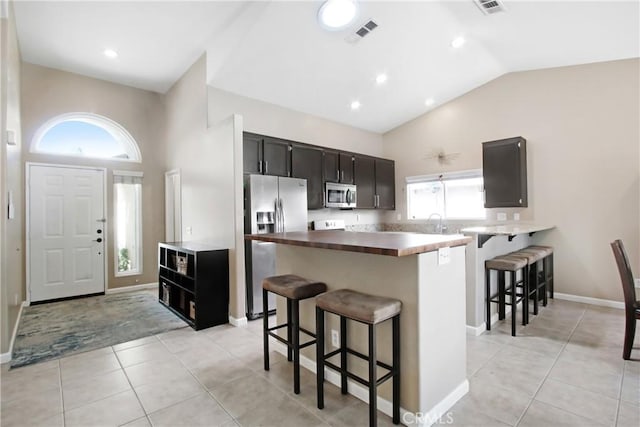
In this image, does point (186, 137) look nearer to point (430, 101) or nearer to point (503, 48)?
point (430, 101)

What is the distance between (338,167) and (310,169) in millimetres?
664

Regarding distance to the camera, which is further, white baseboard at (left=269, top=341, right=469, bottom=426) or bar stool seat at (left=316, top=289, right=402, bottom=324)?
white baseboard at (left=269, top=341, right=469, bottom=426)

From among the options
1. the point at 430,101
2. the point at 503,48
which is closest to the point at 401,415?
the point at 503,48

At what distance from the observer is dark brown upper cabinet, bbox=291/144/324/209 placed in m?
4.63

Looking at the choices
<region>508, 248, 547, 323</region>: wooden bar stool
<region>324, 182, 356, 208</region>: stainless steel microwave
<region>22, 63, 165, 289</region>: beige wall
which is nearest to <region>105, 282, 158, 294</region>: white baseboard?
<region>22, 63, 165, 289</region>: beige wall

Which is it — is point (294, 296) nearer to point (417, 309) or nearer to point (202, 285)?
point (417, 309)

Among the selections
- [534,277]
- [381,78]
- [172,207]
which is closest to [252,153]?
[381,78]

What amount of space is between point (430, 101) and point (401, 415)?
5.10 m

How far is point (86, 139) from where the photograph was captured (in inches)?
194

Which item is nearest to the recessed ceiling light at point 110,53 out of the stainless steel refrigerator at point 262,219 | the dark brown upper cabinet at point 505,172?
the stainless steel refrigerator at point 262,219

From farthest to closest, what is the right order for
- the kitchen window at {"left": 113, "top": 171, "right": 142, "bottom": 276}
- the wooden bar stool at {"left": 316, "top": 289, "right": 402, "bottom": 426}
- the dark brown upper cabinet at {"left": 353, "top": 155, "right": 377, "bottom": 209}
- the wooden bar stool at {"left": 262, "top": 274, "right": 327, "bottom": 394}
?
1. the dark brown upper cabinet at {"left": 353, "top": 155, "right": 377, "bottom": 209}
2. the kitchen window at {"left": 113, "top": 171, "right": 142, "bottom": 276}
3. the wooden bar stool at {"left": 262, "top": 274, "right": 327, "bottom": 394}
4. the wooden bar stool at {"left": 316, "top": 289, "right": 402, "bottom": 426}

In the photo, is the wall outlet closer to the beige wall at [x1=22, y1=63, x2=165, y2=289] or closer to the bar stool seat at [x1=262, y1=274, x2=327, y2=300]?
the bar stool seat at [x1=262, y1=274, x2=327, y2=300]

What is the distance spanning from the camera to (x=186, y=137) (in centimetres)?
472

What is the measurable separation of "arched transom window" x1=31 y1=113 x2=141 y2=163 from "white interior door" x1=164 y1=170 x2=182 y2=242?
0.65 m
